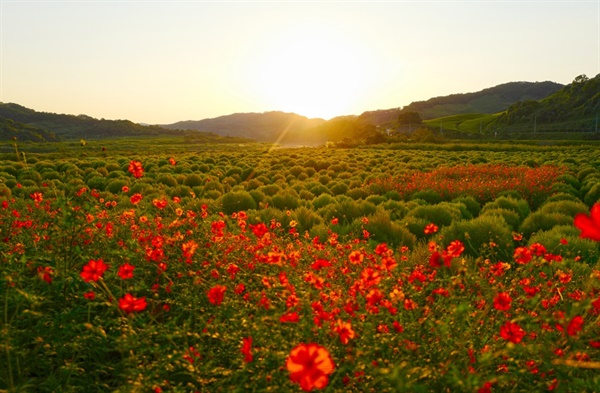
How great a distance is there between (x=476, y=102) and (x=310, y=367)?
180 m

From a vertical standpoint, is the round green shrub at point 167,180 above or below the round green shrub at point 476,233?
above

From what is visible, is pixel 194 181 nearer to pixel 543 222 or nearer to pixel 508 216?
pixel 508 216

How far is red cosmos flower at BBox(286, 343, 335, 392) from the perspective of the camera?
60.0 inches

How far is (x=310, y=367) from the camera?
1.58 meters

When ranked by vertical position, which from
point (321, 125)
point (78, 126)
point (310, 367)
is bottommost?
point (310, 367)

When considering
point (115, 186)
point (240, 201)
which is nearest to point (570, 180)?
point (240, 201)

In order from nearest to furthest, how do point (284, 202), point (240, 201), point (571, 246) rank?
point (571, 246), point (240, 201), point (284, 202)

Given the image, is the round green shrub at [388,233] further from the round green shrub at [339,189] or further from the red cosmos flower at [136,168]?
the round green shrub at [339,189]

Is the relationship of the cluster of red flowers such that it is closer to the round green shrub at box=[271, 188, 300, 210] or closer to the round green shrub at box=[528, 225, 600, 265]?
the round green shrub at box=[271, 188, 300, 210]

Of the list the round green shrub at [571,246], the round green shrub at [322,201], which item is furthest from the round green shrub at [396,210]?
the round green shrub at [571,246]

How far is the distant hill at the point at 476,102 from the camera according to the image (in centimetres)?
14825

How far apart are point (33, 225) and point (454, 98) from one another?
17876 cm

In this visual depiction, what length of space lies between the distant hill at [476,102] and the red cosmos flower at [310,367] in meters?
142

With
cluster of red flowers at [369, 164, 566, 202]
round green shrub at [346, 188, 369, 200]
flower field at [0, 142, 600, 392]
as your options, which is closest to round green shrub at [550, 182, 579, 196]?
cluster of red flowers at [369, 164, 566, 202]
